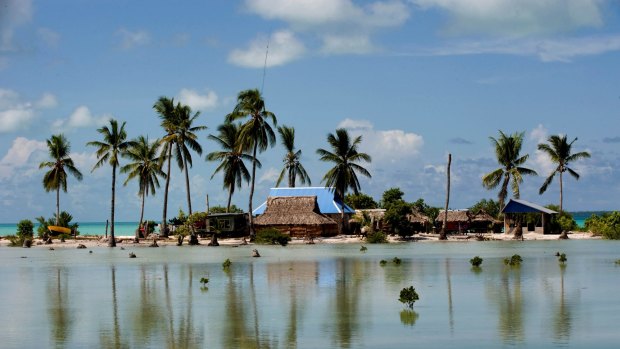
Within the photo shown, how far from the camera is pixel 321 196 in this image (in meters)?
74.9

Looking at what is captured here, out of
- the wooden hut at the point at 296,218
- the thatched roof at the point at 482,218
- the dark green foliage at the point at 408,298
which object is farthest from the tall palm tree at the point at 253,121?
the dark green foliage at the point at 408,298

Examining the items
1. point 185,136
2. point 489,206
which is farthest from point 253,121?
point 489,206

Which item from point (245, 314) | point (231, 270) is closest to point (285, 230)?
point (231, 270)

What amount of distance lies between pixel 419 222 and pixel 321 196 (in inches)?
365

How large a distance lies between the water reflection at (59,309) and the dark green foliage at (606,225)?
47935 millimetres

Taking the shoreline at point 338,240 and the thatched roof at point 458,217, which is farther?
the thatched roof at point 458,217

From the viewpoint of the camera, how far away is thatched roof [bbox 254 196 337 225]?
70938mm

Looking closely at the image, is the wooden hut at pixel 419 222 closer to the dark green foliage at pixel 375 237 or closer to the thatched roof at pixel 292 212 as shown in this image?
the thatched roof at pixel 292 212

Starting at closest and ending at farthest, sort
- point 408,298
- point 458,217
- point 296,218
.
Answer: point 408,298 → point 296,218 → point 458,217

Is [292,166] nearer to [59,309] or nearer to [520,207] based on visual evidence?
[520,207]

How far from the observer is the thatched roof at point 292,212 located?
7094 cm

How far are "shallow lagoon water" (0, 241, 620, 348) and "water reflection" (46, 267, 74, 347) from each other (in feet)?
0.13

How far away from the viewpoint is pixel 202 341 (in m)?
17.3

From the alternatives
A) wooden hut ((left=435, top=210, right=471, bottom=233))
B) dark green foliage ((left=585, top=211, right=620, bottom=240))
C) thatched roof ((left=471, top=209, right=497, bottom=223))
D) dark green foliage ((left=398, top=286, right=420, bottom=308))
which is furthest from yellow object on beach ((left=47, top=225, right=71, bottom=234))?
dark green foliage ((left=398, top=286, right=420, bottom=308))
